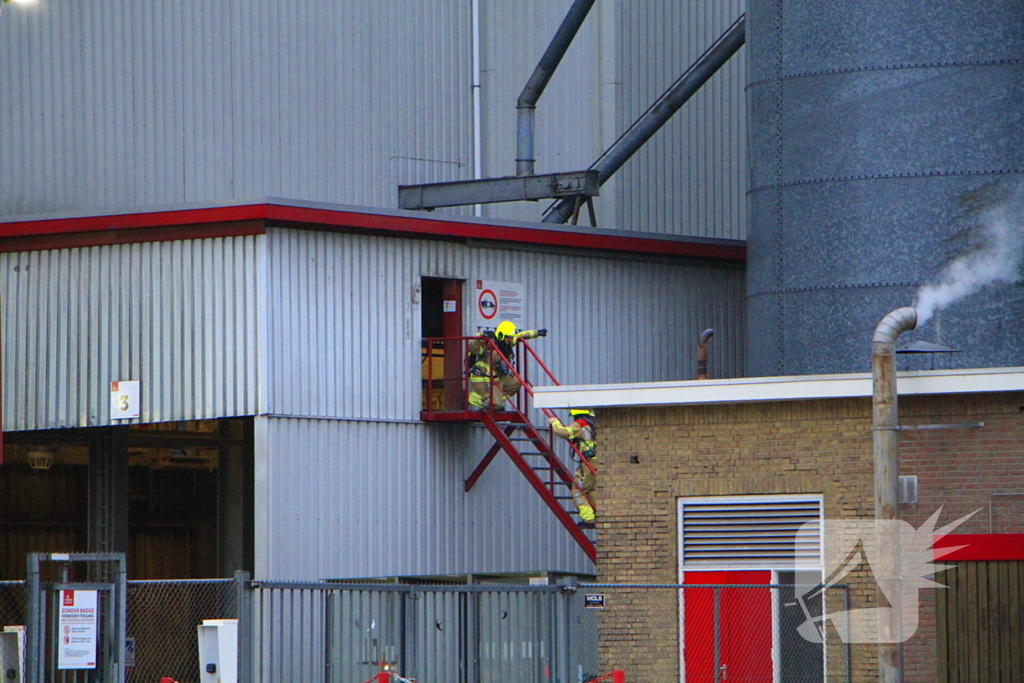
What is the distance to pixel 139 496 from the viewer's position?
32.7 m

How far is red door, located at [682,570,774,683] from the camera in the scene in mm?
19562

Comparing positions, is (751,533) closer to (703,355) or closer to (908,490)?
(908,490)

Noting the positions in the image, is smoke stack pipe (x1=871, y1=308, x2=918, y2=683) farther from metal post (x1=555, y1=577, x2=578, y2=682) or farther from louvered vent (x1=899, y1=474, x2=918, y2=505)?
metal post (x1=555, y1=577, x2=578, y2=682)

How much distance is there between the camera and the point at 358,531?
23594mm

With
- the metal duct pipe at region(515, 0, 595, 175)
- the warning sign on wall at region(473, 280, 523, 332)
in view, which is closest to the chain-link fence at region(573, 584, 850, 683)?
the warning sign on wall at region(473, 280, 523, 332)

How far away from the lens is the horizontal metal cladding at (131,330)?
2292cm

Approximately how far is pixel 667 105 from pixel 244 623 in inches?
691

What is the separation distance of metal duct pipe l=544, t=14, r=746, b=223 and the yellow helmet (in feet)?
21.7

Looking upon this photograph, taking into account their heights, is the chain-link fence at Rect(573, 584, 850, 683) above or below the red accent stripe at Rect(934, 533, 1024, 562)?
below

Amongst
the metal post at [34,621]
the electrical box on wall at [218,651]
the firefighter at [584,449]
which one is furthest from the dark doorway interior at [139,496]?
the metal post at [34,621]

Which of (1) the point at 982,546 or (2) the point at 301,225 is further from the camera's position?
(2) the point at 301,225

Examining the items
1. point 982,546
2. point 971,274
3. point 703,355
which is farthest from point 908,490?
point 703,355

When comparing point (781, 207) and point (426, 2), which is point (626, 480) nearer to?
point (781, 207)

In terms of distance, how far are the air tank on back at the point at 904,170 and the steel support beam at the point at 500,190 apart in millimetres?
4431
